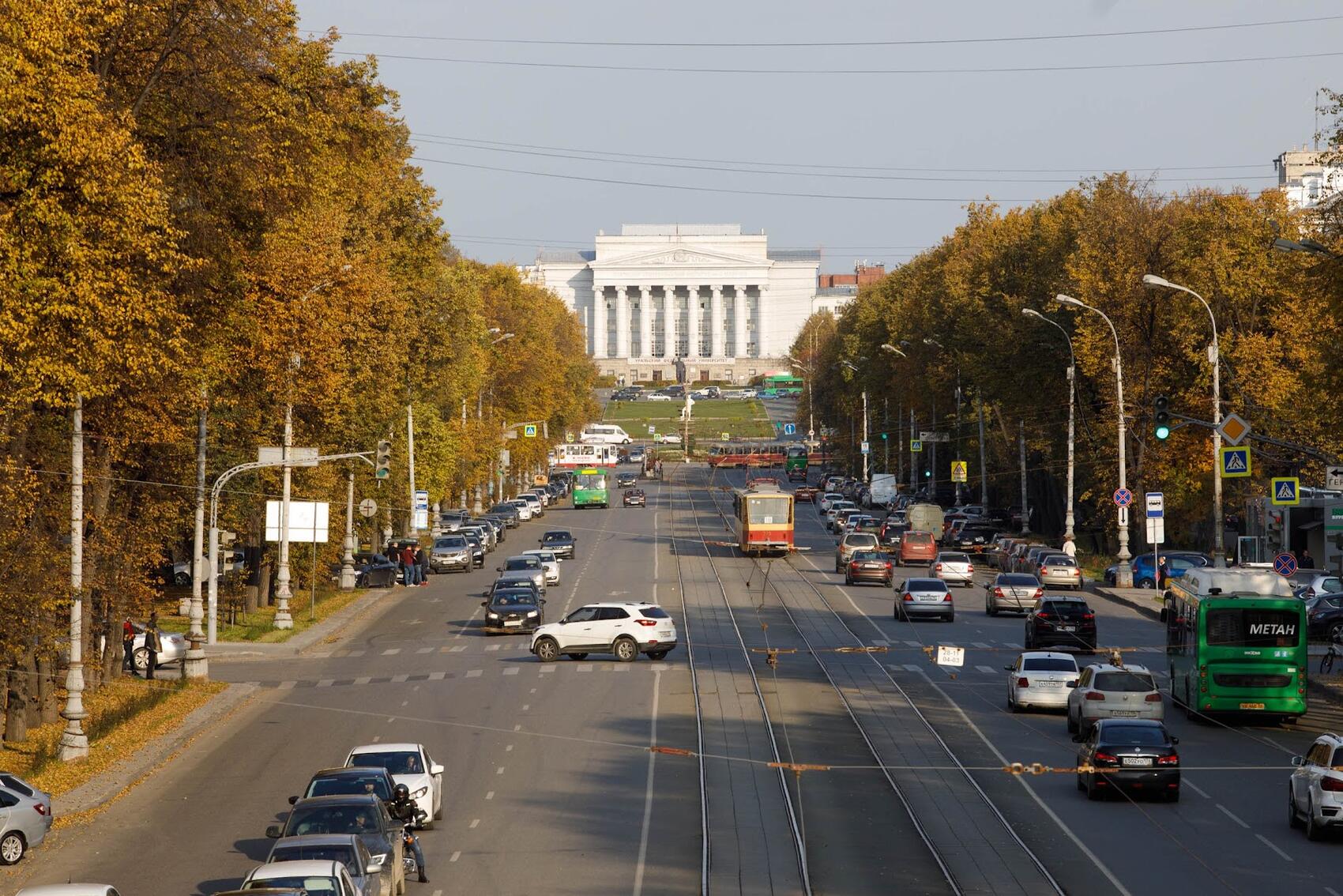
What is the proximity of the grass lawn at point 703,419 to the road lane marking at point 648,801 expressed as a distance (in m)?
128

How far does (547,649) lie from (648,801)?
60.6 feet

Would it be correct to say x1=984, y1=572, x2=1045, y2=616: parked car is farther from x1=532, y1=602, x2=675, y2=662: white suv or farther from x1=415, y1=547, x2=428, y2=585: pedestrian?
x1=415, y1=547, x2=428, y2=585: pedestrian

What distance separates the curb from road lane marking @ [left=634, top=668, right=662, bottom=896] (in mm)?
8713

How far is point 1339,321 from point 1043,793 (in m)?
14.8

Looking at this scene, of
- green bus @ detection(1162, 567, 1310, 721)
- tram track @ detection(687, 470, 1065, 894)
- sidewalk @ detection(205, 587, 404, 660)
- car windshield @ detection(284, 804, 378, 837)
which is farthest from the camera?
sidewalk @ detection(205, 587, 404, 660)

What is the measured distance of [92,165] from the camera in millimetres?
25828

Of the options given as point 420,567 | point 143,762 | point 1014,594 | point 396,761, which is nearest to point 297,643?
point 143,762

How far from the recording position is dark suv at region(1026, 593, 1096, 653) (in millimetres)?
41812

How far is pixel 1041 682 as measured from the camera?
33.7 m

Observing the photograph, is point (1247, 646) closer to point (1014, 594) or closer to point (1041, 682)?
point (1041, 682)

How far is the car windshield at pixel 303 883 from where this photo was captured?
16516mm

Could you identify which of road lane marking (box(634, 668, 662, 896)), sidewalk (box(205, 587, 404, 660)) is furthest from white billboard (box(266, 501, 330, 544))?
road lane marking (box(634, 668, 662, 896))

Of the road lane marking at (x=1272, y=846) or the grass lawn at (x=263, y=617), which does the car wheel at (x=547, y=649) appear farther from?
the road lane marking at (x=1272, y=846)

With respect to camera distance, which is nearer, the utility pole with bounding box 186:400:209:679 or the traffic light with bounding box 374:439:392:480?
the utility pole with bounding box 186:400:209:679
